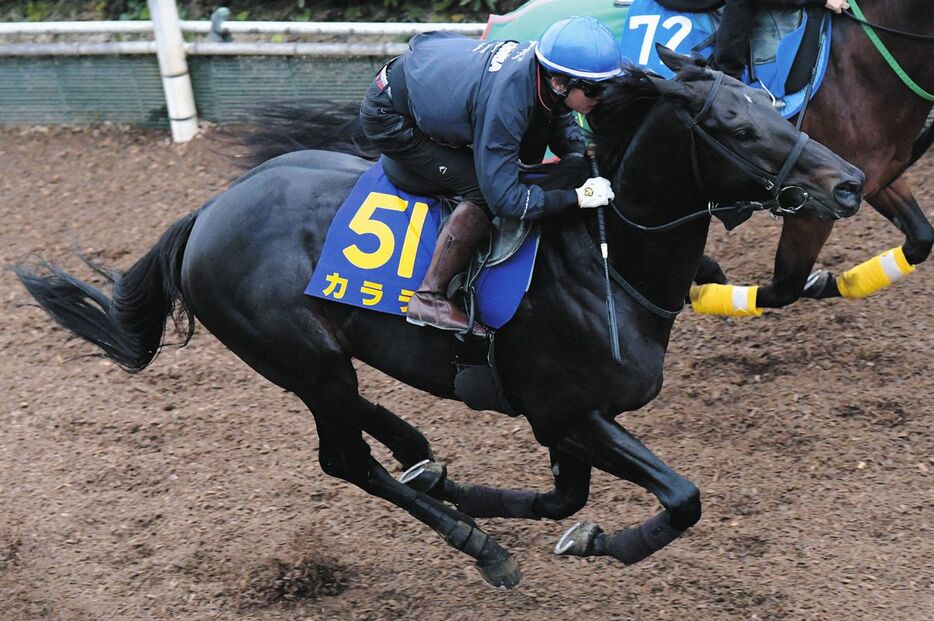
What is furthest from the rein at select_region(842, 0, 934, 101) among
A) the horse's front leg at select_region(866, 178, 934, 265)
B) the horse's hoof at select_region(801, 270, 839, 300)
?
the horse's hoof at select_region(801, 270, 839, 300)

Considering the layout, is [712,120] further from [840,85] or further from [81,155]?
[81,155]

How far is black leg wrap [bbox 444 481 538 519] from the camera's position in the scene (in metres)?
4.63

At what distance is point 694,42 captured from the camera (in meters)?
5.49

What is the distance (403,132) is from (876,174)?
2.41 metres

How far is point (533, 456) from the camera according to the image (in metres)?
5.46

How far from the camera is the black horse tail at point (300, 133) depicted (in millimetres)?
5375

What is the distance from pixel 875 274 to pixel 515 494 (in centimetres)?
230

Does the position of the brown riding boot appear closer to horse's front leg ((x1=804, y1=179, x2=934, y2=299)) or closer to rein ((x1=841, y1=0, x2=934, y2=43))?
rein ((x1=841, y1=0, x2=934, y2=43))

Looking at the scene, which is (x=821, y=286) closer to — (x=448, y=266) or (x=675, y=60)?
(x=675, y=60)

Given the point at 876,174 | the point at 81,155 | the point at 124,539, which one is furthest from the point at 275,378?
the point at 81,155

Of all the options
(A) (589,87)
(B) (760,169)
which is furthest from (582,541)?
(A) (589,87)

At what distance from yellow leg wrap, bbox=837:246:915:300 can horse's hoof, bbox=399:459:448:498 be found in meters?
2.34

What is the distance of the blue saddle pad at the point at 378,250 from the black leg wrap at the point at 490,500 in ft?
2.86

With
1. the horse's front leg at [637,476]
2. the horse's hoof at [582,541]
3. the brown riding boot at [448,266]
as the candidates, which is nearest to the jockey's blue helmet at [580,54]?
the brown riding boot at [448,266]
